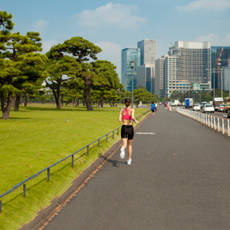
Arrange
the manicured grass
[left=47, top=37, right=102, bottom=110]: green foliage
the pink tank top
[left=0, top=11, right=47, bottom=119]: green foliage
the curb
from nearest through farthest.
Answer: the curb, the manicured grass, the pink tank top, [left=0, top=11, right=47, bottom=119]: green foliage, [left=47, top=37, right=102, bottom=110]: green foliage

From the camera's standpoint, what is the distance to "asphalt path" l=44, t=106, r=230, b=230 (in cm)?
466

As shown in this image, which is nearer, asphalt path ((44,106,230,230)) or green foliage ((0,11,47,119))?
asphalt path ((44,106,230,230))

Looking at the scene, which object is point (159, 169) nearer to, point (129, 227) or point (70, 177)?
point (70, 177)

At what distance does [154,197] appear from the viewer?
5949 millimetres

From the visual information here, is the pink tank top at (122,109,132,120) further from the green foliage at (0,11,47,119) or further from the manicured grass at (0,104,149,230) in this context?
the green foliage at (0,11,47,119)

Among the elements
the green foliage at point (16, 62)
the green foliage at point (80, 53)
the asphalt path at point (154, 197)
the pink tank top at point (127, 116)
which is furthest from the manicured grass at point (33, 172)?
the green foliage at point (80, 53)

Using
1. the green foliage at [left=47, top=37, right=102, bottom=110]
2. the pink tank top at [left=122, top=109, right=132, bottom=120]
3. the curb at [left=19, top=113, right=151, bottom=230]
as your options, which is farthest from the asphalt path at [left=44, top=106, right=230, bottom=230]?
the green foliage at [left=47, top=37, right=102, bottom=110]

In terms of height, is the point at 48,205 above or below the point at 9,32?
below

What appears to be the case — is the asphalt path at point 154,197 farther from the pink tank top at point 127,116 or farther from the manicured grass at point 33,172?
the pink tank top at point 127,116

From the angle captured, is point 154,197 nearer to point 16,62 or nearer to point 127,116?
point 127,116

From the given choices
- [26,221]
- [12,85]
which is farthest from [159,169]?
[12,85]

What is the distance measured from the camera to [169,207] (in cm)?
536

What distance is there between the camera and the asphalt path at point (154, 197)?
4.66 metres

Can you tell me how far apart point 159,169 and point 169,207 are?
3227mm
